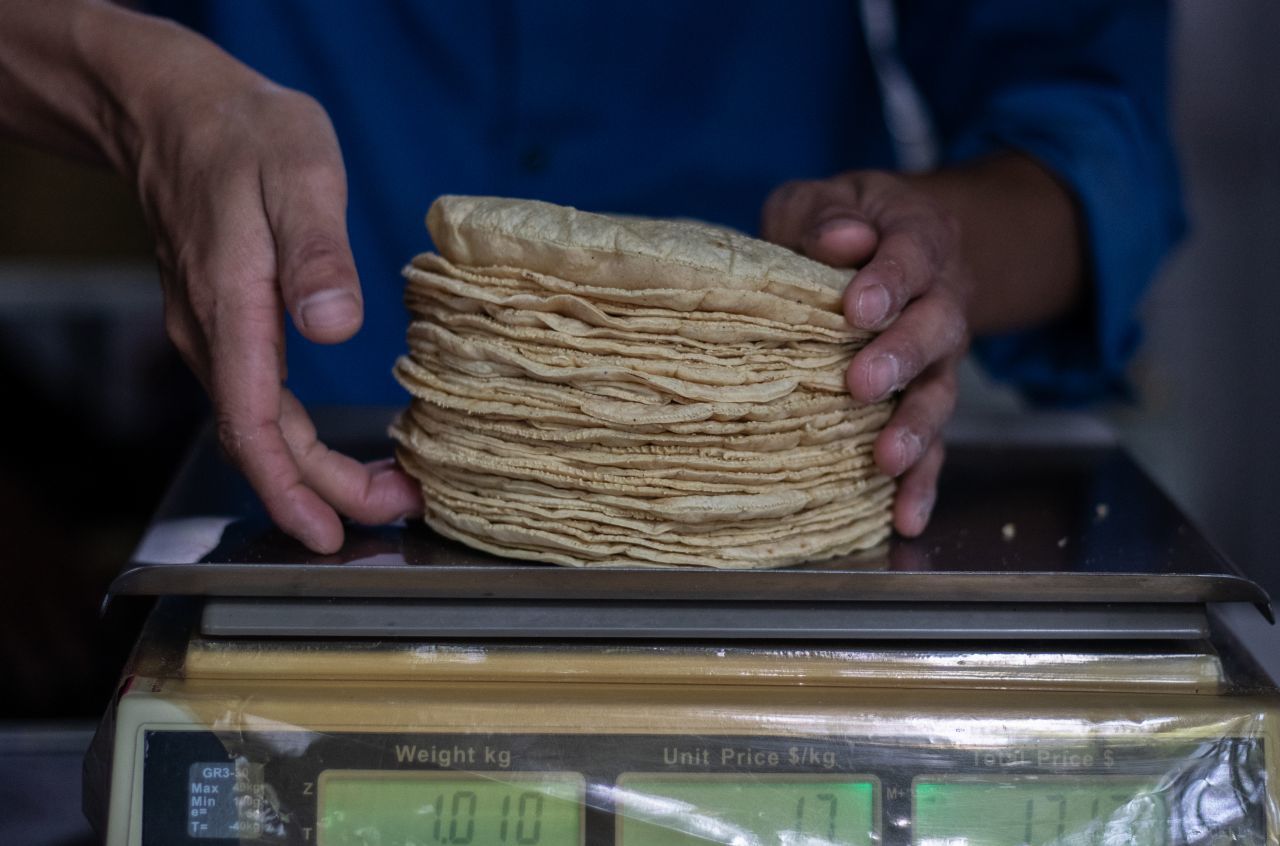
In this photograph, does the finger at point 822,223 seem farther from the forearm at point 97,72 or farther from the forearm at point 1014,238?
the forearm at point 97,72

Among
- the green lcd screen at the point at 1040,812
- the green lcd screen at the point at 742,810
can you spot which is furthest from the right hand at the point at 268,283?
the green lcd screen at the point at 1040,812

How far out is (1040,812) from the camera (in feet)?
2.61

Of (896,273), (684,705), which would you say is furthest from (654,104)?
(684,705)

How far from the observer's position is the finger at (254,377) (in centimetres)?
92

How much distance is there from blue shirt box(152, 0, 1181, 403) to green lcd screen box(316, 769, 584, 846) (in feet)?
3.29

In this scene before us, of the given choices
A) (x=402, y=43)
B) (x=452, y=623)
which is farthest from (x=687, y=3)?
(x=452, y=623)

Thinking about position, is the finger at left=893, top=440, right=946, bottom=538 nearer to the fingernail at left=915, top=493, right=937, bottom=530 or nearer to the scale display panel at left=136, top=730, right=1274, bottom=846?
the fingernail at left=915, top=493, right=937, bottom=530

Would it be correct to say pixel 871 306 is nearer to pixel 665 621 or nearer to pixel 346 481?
pixel 665 621

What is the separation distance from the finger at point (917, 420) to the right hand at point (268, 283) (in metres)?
0.36

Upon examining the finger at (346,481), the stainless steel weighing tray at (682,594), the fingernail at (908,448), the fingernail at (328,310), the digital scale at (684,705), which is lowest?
the digital scale at (684,705)

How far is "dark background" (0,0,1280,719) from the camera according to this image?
8.70ft

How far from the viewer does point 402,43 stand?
1.69 m

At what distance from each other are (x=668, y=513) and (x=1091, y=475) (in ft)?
1.71

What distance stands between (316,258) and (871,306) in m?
0.39
